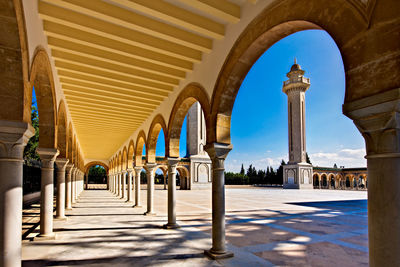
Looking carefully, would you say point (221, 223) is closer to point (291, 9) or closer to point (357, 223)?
point (291, 9)

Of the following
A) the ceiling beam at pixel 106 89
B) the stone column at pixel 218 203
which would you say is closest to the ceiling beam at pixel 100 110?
the ceiling beam at pixel 106 89

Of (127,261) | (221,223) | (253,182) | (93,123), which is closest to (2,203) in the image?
(127,261)

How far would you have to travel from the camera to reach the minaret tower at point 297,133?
35.1 m

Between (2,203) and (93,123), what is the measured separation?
9.40 m

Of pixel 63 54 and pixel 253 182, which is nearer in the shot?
pixel 63 54

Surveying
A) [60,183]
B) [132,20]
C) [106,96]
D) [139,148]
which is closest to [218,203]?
[132,20]

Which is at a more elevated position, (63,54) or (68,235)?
(63,54)

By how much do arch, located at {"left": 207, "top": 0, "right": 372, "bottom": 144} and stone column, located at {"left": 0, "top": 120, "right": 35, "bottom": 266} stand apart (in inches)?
126

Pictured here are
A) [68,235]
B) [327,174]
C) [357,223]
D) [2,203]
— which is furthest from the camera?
[327,174]

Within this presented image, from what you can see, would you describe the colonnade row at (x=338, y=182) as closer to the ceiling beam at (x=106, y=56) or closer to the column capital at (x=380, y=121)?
the ceiling beam at (x=106, y=56)

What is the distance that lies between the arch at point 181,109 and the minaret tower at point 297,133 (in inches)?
1186

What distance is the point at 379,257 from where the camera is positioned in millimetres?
2180

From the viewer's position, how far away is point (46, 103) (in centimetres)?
590

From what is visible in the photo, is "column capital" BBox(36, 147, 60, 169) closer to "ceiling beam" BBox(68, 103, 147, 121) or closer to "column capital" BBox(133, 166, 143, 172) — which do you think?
"ceiling beam" BBox(68, 103, 147, 121)
